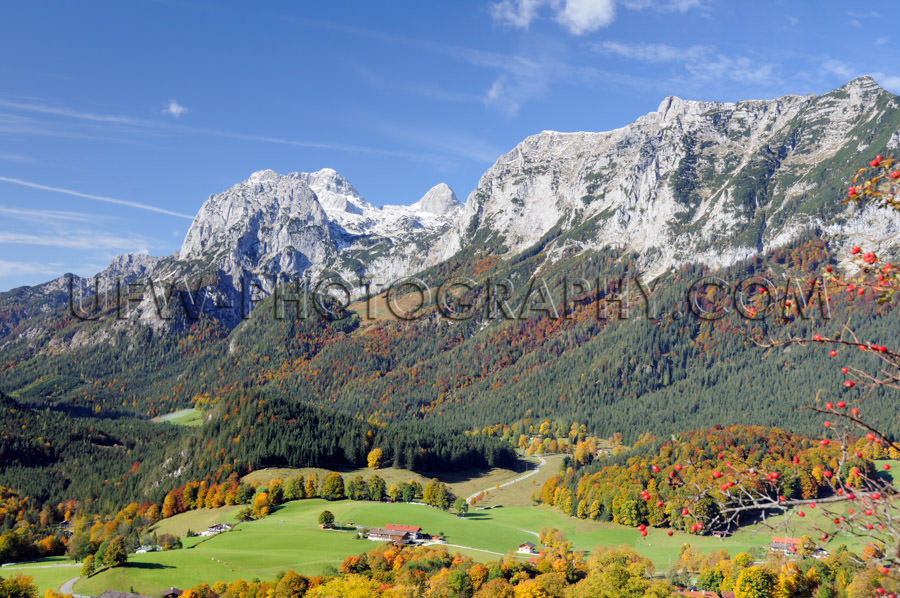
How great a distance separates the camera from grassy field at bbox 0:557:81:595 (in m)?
81.7

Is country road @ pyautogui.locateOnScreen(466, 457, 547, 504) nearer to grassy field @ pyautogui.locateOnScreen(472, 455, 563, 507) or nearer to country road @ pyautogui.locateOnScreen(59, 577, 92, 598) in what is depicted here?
grassy field @ pyautogui.locateOnScreen(472, 455, 563, 507)

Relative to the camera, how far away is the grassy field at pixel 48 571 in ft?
268

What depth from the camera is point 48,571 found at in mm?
91250

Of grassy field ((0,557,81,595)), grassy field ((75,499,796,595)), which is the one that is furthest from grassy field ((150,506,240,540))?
grassy field ((0,557,81,595))

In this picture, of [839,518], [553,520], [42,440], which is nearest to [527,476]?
[553,520]

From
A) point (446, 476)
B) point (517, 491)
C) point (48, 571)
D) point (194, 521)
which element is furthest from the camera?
point (446, 476)

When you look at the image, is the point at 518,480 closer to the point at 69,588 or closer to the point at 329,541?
the point at 329,541

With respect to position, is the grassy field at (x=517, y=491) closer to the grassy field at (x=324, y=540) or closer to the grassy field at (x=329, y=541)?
the grassy field at (x=324, y=540)

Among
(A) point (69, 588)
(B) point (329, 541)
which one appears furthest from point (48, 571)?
(B) point (329, 541)

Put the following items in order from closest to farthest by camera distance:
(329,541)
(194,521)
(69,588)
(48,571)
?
(69,588) < (48,571) < (329,541) < (194,521)

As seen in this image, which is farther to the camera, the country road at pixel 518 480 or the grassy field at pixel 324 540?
the country road at pixel 518 480

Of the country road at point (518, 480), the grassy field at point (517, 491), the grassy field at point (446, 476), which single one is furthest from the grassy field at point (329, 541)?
the grassy field at point (446, 476)

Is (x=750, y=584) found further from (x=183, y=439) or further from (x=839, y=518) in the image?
(x=183, y=439)

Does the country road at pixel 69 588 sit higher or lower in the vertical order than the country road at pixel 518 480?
higher
